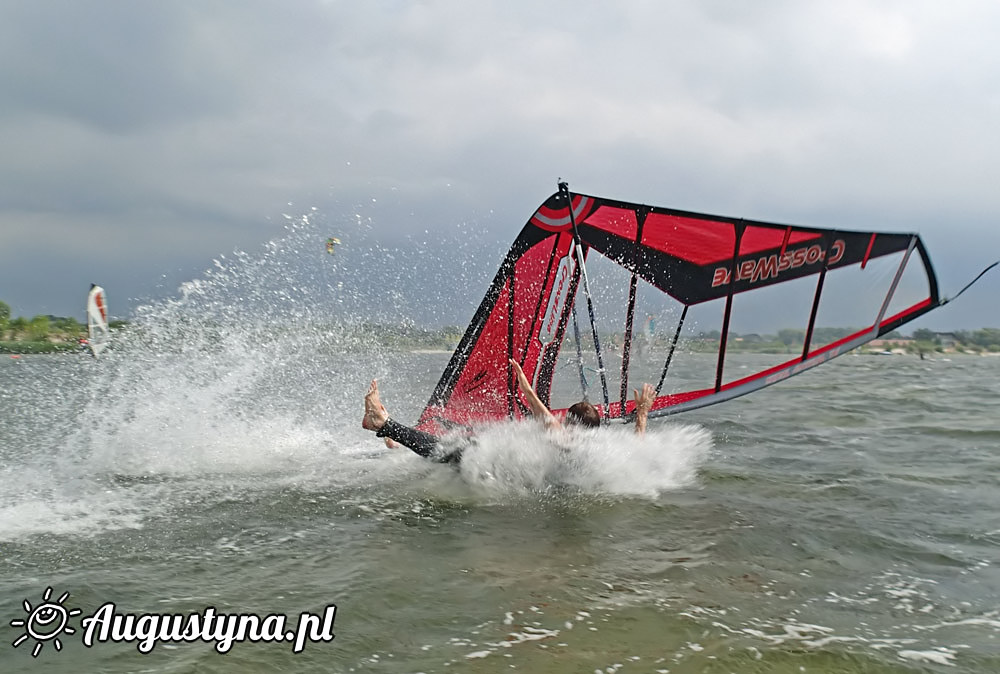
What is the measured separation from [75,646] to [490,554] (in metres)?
2.34

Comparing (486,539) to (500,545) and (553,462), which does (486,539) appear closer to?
(500,545)

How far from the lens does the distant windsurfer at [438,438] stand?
19.8 feet

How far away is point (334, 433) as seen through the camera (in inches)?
377

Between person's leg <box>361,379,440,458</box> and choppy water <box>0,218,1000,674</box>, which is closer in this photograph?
choppy water <box>0,218,1000,674</box>

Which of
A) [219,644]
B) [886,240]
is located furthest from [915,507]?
[219,644]

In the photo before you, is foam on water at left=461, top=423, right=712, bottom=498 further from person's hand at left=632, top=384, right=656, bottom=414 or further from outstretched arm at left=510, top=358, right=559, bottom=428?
person's hand at left=632, top=384, right=656, bottom=414

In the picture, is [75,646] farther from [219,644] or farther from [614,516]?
[614,516]

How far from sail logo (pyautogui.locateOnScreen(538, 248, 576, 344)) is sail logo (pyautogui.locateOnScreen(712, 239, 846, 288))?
62.9 inches

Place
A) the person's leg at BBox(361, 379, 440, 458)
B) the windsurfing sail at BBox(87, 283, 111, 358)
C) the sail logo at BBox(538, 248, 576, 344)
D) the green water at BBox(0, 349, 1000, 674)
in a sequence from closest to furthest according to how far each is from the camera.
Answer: the green water at BBox(0, 349, 1000, 674), the person's leg at BBox(361, 379, 440, 458), the sail logo at BBox(538, 248, 576, 344), the windsurfing sail at BBox(87, 283, 111, 358)

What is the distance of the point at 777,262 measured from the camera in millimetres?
6723

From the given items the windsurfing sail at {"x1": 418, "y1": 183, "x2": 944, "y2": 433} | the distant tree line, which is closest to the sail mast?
the windsurfing sail at {"x1": 418, "y1": 183, "x2": 944, "y2": 433}

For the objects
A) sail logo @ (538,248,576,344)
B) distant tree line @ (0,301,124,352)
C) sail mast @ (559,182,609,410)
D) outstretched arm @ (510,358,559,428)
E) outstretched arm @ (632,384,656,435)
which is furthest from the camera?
distant tree line @ (0,301,124,352)

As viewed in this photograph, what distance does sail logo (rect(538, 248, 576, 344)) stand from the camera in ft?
25.0

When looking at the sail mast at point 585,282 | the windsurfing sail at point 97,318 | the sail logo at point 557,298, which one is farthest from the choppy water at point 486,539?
the windsurfing sail at point 97,318
